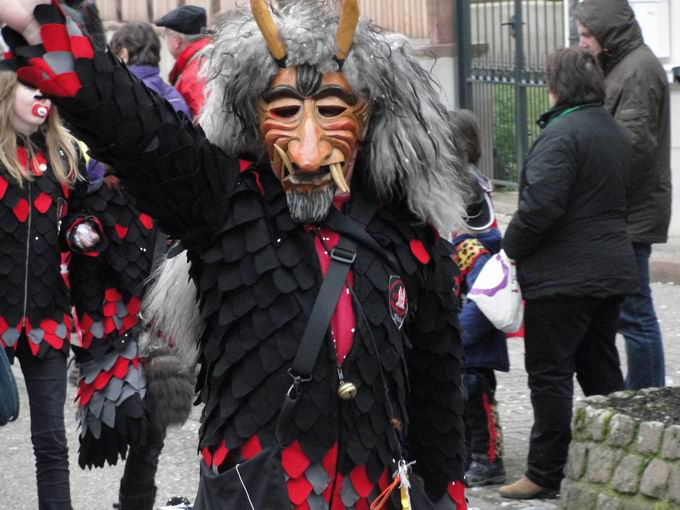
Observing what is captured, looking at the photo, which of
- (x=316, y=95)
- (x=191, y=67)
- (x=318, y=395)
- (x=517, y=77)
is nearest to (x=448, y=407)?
(x=318, y=395)

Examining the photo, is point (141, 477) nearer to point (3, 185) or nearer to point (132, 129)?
point (3, 185)

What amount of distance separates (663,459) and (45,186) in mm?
2257

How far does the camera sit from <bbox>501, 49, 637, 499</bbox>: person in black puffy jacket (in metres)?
5.21

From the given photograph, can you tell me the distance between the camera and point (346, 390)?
292 cm

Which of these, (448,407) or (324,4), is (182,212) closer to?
(324,4)

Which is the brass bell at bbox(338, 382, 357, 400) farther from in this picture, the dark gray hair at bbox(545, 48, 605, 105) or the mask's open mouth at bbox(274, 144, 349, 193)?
the dark gray hair at bbox(545, 48, 605, 105)

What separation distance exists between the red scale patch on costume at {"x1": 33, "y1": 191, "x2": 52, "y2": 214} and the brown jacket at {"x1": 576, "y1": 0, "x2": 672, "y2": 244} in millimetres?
2724

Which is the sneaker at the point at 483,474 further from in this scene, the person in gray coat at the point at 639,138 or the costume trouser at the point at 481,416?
the person in gray coat at the point at 639,138

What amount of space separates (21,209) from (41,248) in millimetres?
148

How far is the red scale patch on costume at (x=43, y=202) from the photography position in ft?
15.6

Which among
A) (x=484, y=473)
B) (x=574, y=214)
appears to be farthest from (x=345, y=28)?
(x=484, y=473)

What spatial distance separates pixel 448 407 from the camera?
3.20 m

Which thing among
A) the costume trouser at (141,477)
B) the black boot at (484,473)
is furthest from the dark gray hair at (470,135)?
the costume trouser at (141,477)

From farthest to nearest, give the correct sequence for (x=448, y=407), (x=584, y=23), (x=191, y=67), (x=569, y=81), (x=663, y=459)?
(x=191, y=67)
(x=584, y=23)
(x=569, y=81)
(x=663, y=459)
(x=448, y=407)
